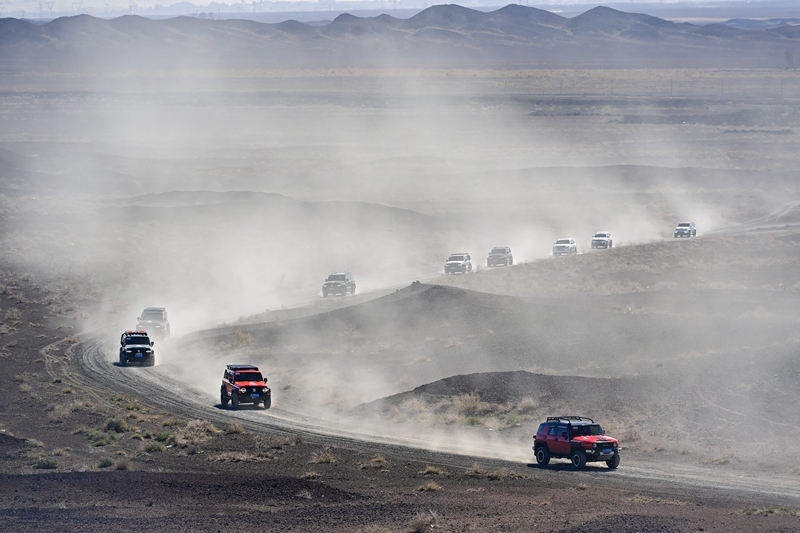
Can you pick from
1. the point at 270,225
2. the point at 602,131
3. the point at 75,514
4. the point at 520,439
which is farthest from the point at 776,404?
the point at 602,131

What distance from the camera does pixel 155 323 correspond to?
46.6m

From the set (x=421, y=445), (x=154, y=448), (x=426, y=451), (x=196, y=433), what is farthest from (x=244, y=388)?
(x=426, y=451)

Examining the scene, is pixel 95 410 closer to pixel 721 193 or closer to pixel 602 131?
pixel 721 193

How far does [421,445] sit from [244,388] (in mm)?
8049

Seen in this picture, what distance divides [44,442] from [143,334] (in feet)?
49.0

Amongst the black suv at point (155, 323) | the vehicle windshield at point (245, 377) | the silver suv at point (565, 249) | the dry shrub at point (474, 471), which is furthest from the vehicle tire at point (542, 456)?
the silver suv at point (565, 249)

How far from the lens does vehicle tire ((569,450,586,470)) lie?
24.3 m

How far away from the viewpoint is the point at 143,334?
134ft

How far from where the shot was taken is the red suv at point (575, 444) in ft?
79.3

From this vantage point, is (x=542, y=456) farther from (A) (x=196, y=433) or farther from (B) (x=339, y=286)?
(B) (x=339, y=286)

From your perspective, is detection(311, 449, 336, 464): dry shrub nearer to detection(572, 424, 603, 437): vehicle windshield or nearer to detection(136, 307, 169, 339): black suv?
detection(572, 424, 603, 437): vehicle windshield

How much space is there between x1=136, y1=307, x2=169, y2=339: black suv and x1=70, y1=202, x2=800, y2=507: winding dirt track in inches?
196

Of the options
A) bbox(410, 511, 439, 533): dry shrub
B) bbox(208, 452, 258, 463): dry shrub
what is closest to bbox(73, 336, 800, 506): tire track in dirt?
bbox(208, 452, 258, 463): dry shrub

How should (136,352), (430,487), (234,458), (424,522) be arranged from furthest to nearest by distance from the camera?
(136,352) < (234,458) < (430,487) < (424,522)
